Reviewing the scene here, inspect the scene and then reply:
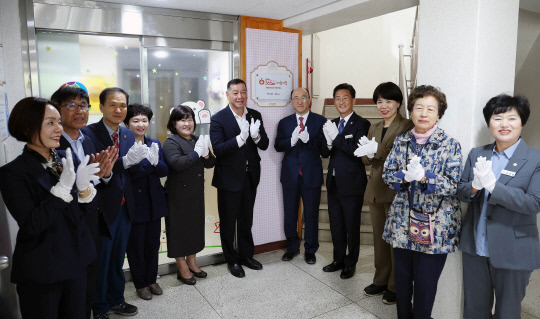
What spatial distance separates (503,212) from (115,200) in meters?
2.12

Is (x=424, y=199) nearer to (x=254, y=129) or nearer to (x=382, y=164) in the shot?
(x=382, y=164)

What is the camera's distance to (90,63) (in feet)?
9.26

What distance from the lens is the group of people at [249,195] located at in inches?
60.9

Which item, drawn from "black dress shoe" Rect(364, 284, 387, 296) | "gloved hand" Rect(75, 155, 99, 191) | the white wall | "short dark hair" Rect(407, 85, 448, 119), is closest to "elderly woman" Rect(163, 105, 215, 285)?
"gloved hand" Rect(75, 155, 99, 191)

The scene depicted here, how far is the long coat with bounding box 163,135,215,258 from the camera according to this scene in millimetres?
2723

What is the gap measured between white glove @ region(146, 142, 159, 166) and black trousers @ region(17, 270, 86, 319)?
3.13 ft

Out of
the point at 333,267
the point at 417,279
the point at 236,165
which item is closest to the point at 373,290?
the point at 333,267

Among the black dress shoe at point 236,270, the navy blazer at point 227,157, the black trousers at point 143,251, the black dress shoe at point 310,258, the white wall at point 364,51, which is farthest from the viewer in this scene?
the white wall at point 364,51

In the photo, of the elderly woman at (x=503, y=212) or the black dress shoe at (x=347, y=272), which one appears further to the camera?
the black dress shoe at (x=347, y=272)

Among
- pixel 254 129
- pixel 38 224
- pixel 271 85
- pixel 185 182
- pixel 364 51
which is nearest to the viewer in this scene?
pixel 38 224

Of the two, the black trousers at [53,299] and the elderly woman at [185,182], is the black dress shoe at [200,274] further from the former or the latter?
the black trousers at [53,299]

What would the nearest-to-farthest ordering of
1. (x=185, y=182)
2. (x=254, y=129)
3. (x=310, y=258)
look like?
(x=185, y=182) → (x=254, y=129) → (x=310, y=258)

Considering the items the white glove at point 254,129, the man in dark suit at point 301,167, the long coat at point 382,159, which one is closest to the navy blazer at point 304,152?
the man in dark suit at point 301,167

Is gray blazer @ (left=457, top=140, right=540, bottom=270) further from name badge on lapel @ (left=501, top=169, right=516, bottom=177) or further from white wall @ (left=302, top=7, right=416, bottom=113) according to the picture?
white wall @ (left=302, top=7, right=416, bottom=113)
